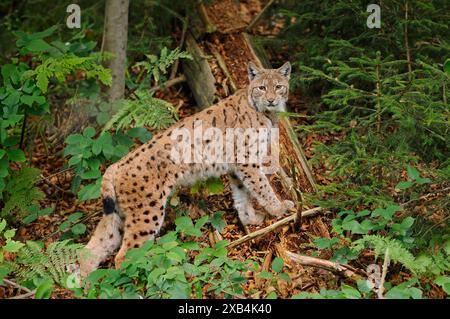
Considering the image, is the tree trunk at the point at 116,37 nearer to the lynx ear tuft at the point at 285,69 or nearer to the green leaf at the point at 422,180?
the lynx ear tuft at the point at 285,69

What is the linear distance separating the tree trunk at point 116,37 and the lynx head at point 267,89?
179 centimetres

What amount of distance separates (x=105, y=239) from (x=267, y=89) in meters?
2.36

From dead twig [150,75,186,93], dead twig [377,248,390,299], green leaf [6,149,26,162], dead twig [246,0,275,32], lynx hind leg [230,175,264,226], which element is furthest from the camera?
dead twig [246,0,275,32]

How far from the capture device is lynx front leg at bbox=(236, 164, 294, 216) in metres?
7.34

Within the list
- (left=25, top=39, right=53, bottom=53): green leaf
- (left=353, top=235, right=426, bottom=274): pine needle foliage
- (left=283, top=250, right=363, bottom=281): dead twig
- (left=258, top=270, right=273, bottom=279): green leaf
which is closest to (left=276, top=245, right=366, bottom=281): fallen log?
(left=283, top=250, right=363, bottom=281): dead twig

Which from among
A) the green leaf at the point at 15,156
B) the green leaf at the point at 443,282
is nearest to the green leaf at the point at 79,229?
the green leaf at the point at 15,156

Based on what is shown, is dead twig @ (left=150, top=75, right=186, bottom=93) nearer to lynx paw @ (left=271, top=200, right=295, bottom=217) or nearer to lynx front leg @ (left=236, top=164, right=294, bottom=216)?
lynx front leg @ (left=236, top=164, right=294, bottom=216)

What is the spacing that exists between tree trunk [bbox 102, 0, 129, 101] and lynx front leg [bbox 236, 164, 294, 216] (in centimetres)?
215

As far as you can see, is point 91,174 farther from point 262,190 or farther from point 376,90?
point 376,90

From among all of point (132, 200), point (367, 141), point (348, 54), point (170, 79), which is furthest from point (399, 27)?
point (132, 200)

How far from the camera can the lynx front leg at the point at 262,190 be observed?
24.1ft
